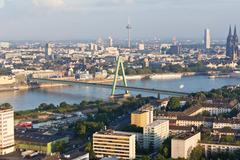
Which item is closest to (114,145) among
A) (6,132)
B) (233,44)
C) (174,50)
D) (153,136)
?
(153,136)

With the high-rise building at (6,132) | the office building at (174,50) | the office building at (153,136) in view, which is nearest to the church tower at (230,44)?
the office building at (174,50)

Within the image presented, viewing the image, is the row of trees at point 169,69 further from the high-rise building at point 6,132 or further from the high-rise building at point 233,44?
the high-rise building at point 6,132

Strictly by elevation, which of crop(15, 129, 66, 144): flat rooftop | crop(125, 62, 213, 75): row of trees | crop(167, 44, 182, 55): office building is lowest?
crop(15, 129, 66, 144): flat rooftop

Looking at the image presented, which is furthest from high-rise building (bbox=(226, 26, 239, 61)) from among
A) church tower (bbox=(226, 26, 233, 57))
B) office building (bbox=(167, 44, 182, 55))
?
office building (bbox=(167, 44, 182, 55))

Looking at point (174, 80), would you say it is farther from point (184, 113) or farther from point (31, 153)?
point (31, 153)

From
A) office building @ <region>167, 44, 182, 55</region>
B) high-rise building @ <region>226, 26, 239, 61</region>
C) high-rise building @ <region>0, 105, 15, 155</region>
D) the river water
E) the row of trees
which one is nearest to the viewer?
high-rise building @ <region>0, 105, 15, 155</region>

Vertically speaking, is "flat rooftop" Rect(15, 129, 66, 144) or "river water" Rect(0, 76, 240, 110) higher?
"flat rooftop" Rect(15, 129, 66, 144)

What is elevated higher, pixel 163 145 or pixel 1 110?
pixel 1 110

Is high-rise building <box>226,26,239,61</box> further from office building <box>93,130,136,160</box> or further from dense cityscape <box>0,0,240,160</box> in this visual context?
office building <box>93,130,136,160</box>

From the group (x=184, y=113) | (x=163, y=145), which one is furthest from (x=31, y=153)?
(x=184, y=113)
